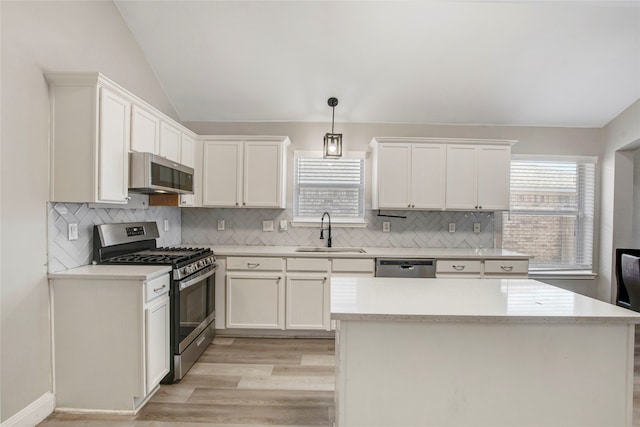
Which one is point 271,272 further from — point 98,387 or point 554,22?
point 554,22

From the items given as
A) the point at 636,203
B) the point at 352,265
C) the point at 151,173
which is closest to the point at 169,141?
the point at 151,173

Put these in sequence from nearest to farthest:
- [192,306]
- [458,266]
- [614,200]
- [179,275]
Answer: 1. [179,275]
2. [192,306]
3. [458,266]
4. [614,200]

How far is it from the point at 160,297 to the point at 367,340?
63.4 inches

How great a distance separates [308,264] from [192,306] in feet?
3.79

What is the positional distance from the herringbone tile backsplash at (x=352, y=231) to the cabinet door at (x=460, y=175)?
0.39m

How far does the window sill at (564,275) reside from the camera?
414 centimetres

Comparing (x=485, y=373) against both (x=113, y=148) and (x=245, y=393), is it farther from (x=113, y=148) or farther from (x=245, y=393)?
(x=113, y=148)

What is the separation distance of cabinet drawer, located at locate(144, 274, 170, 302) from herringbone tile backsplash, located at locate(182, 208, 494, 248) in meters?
1.61

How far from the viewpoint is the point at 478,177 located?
12.2 ft

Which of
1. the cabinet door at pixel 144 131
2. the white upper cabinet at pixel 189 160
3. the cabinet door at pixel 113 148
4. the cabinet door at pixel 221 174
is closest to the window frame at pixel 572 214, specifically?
the cabinet door at pixel 221 174

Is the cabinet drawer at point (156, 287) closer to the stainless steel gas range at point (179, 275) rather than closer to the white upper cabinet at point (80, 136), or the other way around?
the stainless steel gas range at point (179, 275)

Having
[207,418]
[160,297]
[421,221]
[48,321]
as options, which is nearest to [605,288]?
[421,221]

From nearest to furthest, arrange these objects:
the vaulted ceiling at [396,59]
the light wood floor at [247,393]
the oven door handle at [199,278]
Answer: the light wood floor at [247,393] → the oven door handle at [199,278] → the vaulted ceiling at [396,59]

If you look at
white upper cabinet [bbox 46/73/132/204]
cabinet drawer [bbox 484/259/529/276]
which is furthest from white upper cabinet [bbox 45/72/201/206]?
cabinet drawer [bbox 484/259/529/276]
